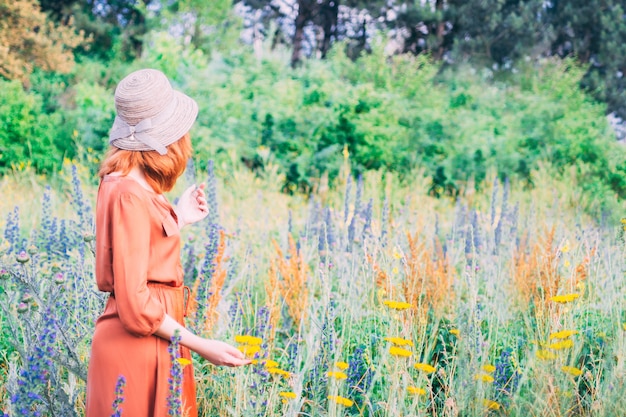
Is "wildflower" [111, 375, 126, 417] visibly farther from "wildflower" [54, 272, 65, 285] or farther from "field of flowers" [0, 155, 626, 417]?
"wildflower" [54, 272, 65, 285]

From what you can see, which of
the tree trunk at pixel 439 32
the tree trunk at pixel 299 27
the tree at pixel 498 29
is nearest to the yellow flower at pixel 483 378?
the tree at pixel 498 29

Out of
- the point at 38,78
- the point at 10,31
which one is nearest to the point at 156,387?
the point at 10,31

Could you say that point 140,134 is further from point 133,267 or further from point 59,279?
point 59,279

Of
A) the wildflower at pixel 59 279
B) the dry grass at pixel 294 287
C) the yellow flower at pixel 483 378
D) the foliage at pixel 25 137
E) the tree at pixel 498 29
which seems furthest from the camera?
the tree at pixel 498 29

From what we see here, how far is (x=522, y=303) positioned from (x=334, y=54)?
11480 millimetres

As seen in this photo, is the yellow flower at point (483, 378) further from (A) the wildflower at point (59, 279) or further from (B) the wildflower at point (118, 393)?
(A) the wildflower at point (59, 279)

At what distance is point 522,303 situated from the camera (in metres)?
3.68

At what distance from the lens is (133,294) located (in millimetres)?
1620

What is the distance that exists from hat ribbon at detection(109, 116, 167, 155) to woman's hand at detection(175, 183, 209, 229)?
38 centimetres

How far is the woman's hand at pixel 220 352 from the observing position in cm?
168

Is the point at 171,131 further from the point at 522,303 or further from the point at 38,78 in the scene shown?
the point at 38,78

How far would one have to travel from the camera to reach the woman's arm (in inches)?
66.3

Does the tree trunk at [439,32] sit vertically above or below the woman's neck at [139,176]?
above

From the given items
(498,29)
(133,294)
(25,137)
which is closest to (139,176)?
(133,294)
